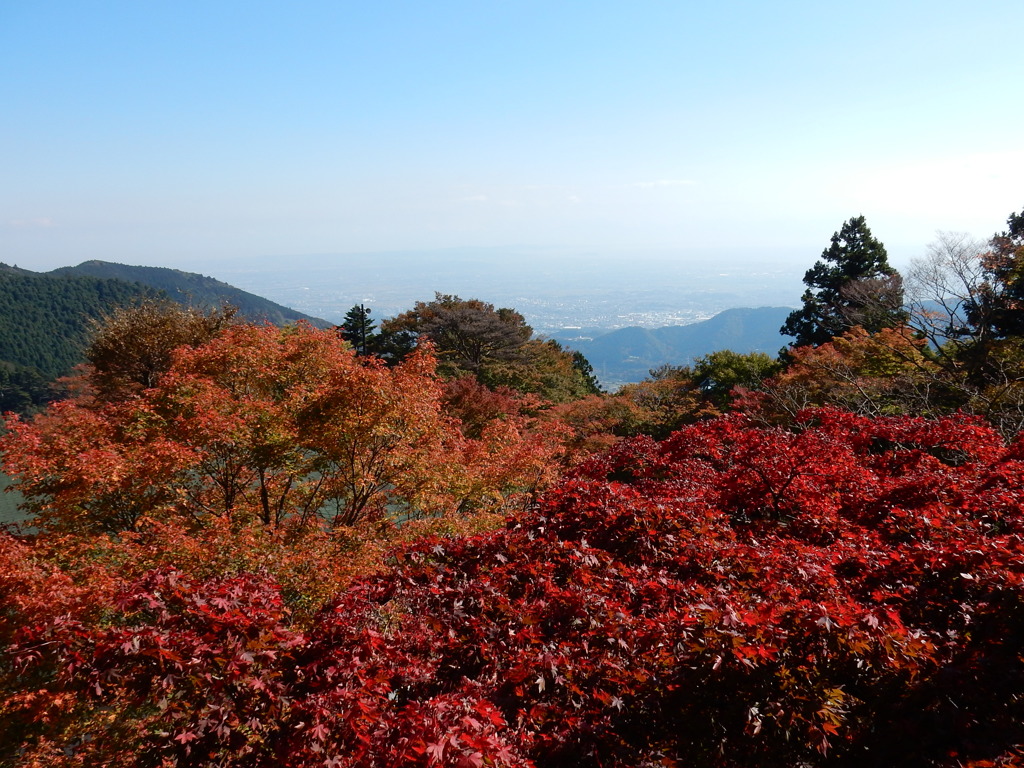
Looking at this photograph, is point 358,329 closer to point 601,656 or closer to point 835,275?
point 835,275

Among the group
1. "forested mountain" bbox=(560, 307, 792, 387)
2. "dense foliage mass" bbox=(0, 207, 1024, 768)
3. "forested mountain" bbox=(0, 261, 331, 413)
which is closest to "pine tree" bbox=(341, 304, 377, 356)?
"dense foliage mass" bbox=(0, 207, 1024, 768)

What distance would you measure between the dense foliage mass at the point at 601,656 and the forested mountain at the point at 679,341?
134478 mm

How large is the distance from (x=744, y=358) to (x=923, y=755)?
2535 centimetres

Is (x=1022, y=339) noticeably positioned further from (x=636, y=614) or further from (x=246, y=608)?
(x=246, y=608)

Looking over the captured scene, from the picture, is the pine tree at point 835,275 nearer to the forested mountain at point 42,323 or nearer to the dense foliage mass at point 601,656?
the dense foliage mass at point 601,656

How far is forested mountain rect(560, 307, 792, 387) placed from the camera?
144125 mm

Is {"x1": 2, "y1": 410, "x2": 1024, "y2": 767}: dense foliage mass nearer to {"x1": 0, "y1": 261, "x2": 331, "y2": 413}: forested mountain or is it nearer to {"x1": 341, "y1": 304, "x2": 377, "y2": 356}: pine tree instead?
{"x1": 341, "y1": 304, "x2": 377, "y2": 356}: pine tree

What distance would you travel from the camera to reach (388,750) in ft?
8.06

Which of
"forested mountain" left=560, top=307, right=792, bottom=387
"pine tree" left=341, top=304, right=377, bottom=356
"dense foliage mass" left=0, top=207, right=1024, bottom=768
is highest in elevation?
"pine tree" left=341, top=304, right=377, bottom=356

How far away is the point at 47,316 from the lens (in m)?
77.4

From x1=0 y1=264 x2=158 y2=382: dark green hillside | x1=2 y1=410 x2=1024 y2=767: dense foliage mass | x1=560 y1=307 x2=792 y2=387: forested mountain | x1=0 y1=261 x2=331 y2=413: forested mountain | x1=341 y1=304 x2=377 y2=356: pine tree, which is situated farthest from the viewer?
x1=560 y1=307 x2=792 y2=387: forested mountain

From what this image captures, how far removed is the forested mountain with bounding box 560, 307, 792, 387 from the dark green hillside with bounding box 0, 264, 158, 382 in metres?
102

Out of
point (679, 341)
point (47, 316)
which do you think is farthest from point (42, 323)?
point (679, 341)

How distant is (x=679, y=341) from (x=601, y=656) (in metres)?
167
